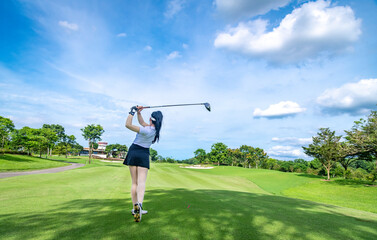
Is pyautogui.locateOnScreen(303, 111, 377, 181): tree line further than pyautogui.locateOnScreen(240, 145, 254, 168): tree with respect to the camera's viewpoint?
No

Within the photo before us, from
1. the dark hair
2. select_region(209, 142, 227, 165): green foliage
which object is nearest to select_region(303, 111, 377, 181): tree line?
the dark hair

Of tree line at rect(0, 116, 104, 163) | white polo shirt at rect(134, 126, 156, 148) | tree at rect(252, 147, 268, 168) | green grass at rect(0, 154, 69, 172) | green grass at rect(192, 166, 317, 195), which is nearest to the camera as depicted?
white polo shirt at rect(134, 126, 156, 148)

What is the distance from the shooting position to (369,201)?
18172 millimetres

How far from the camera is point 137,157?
467 cm

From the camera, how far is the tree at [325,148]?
31281mm

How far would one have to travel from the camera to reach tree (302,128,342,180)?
103 feet

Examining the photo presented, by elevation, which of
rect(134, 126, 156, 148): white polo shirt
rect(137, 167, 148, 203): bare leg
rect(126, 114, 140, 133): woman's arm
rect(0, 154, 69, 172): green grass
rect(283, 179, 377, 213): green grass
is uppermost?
rect(126, 114, 140, 133): woman's arm

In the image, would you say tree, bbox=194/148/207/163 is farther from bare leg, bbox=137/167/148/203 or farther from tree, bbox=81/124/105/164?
bare leg, bbox=137/167/148/203

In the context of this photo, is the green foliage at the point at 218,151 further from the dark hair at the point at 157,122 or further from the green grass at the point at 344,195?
→ the dark hair at the point at 157,122

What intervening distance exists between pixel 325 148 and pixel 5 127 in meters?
54.8

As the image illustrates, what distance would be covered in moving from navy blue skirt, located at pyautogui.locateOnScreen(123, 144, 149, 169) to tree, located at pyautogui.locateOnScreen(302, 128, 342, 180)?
34.7m

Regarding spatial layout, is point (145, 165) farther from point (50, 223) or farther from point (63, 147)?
point (63, 147)

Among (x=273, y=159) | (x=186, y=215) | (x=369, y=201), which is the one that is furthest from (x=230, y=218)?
(x=273, y=159)

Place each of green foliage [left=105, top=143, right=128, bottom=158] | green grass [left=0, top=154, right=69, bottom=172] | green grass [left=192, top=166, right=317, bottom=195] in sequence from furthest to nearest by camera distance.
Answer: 1. green foliage [left=105, top=143, right=128, bottom=158]
2. green grass [left=192, top=166, right=317, bottom=195]
3. green grass [left=0, top=154, right=69, bottom=172]
